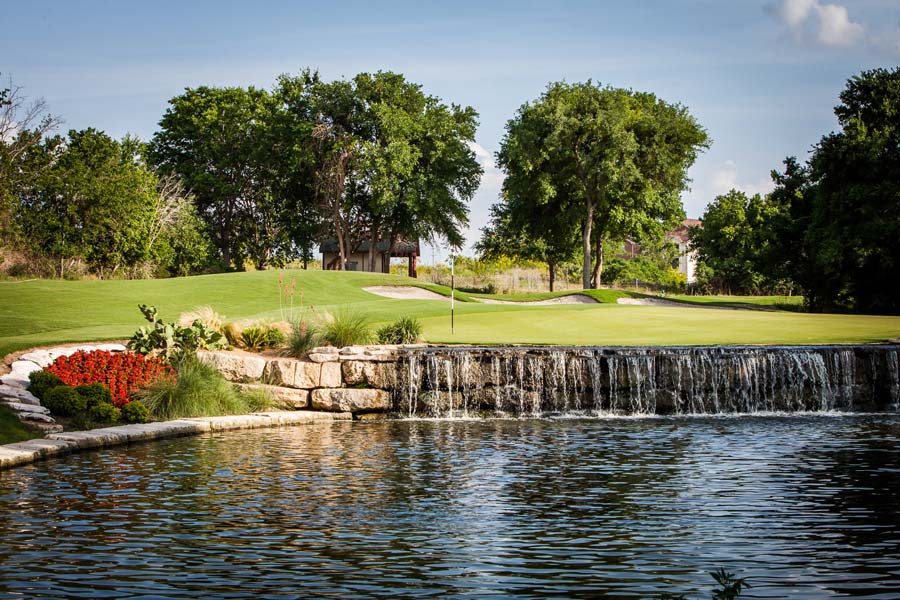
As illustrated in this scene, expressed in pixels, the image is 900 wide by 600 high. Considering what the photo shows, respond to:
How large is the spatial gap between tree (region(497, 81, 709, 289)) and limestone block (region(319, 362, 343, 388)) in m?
30.2

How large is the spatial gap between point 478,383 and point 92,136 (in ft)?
116

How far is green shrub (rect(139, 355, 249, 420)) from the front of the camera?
52.1 ft

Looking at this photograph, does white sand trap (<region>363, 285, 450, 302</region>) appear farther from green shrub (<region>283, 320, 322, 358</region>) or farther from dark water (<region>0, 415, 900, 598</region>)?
dark water (<region>0, 415, 900, 598</region>)

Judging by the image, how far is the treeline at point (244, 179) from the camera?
44312mm

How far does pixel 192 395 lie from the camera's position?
53.0ft

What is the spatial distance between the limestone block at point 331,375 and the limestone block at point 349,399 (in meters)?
0.16

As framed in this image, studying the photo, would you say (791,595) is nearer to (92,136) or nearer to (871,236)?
(871,236)

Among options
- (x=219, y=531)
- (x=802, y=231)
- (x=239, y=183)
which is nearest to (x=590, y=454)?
(x=219, y=531)

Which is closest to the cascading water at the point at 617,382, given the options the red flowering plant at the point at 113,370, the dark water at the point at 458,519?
the red flowering plant at the point at 113,370

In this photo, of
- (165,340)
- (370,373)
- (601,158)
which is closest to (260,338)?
(370,373)

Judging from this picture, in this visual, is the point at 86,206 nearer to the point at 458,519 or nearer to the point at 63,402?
the point at 63,402

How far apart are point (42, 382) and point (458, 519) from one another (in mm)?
9431

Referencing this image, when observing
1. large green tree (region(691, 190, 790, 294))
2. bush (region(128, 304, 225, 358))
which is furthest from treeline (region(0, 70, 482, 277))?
bush (region(128, 304, 225, 358))

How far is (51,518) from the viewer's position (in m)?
8.51
